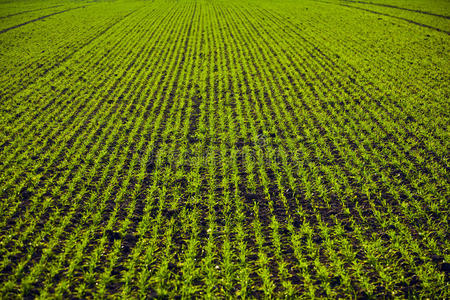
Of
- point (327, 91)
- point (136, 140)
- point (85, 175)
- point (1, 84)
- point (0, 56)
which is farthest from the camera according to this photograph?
point (0, 56)

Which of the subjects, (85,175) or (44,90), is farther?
(44,90)

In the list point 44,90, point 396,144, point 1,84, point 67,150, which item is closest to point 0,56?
point 1,84

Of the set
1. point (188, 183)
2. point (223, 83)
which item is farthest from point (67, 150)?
point (223, 83)

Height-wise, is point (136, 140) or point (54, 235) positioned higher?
point (136, 140)

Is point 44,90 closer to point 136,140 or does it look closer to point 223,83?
point 136,140

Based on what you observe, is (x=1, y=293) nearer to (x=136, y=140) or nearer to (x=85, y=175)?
(x=85, y=175)

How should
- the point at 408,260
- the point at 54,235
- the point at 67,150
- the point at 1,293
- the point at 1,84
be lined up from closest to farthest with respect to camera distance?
the point at 1,293, the point at 408,260, the point at 54,235, the point at 67,150, the point at 1,84

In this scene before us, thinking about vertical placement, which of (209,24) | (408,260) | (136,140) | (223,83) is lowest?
(408,260)
